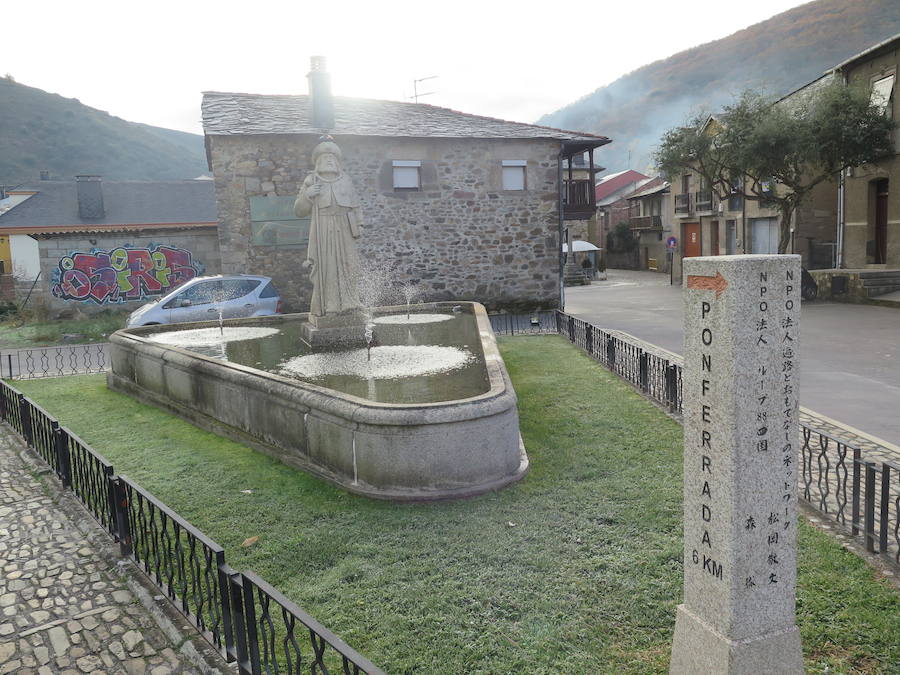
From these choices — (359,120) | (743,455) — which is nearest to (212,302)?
(359,120)

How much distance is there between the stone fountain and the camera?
5.33 metres

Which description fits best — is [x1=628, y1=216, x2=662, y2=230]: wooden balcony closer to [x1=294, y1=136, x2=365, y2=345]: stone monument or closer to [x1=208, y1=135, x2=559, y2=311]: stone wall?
[x1=208, y1=135, x2=559, y2=311]: stone wall

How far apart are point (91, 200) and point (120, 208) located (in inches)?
45.8

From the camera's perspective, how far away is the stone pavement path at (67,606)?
3.63 m

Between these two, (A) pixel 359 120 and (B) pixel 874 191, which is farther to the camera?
(B) pixel 874 191

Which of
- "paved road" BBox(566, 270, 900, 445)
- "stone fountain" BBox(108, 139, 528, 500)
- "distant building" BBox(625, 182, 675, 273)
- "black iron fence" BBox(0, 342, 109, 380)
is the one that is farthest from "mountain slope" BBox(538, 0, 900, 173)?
"stone fountain" BBox(108, 139, 528, 500)

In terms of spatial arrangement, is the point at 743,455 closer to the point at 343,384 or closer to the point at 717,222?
the point at 343,384

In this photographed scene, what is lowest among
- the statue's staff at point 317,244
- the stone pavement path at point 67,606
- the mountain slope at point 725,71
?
the stone pavement path at point 67,606

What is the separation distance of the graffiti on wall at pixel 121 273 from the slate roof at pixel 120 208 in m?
8.38

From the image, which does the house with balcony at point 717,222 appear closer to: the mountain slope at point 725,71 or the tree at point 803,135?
the tree at point 803,135

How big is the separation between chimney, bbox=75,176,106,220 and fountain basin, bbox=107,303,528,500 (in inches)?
1017

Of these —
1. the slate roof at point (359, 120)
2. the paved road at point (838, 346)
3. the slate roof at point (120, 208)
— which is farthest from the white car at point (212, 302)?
the slate roof at point (120, 208)

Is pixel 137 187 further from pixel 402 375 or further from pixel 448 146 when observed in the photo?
pixel 402 375

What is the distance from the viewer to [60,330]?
17.5 metres
